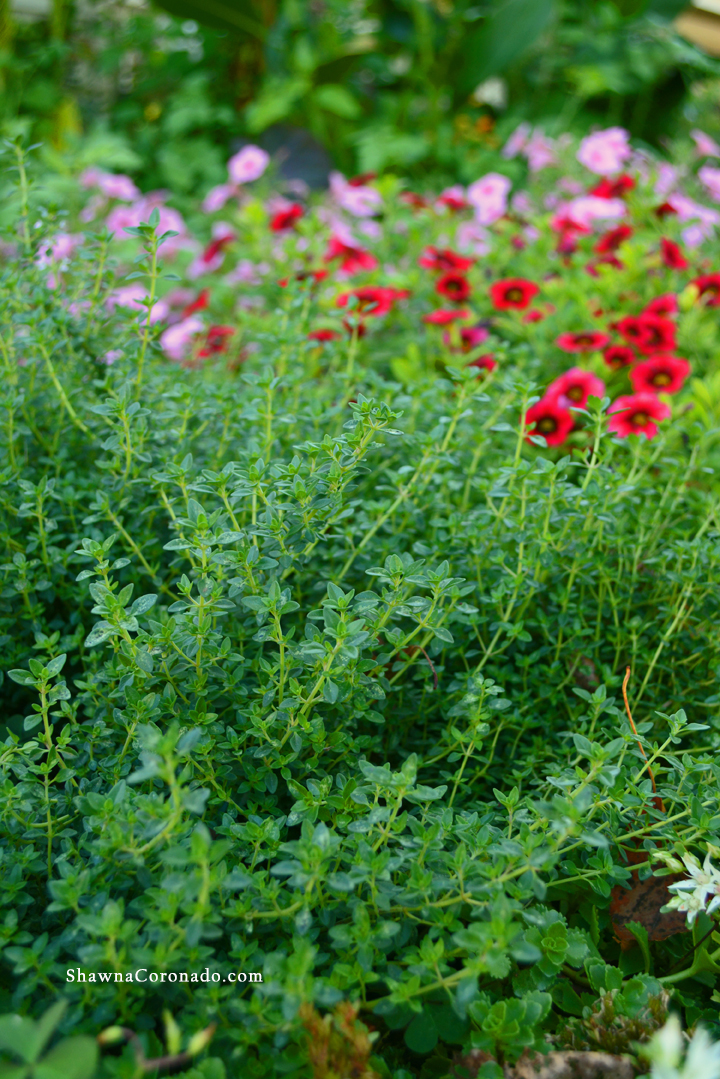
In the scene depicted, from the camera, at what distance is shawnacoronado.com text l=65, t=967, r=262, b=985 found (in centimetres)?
82

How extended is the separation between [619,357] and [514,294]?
45 cm

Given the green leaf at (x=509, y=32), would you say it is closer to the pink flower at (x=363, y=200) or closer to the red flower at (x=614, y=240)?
the pink flower at (x=363, y=200)

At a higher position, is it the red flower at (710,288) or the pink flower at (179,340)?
the red flower at (710,288)

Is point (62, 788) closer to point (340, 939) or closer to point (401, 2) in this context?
point (340, 939)

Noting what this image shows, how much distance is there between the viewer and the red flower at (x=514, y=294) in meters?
2.36

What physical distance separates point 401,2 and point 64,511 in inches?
191

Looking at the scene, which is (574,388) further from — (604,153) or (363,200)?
(604,153)

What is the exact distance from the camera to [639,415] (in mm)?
1896

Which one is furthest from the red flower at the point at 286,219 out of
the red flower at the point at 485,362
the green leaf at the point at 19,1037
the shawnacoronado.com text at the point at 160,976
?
the green leaf at the point at 19,1037

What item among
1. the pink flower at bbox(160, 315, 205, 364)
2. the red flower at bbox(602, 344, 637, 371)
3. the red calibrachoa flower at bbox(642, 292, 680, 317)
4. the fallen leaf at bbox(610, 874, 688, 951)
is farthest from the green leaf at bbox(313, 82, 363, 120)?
the fallen leaf at bbox(610, 874, 688, 951)

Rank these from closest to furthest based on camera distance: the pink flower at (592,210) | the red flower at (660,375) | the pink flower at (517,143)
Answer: the red flower at (660,375) → the pink flower at (592,210) → the pink flower at (517,143)

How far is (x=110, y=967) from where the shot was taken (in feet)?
2.81

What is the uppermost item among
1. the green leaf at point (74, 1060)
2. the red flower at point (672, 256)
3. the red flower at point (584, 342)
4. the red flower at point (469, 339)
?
the green leaf at point (74, 1060)

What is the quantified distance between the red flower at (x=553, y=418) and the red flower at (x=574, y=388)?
0.10 ft
